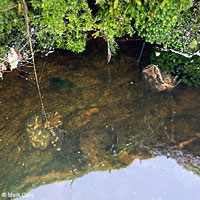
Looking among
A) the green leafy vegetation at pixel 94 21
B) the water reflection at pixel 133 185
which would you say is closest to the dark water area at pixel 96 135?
the water reflection at pixel 133 185

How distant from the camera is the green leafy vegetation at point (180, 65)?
20.5ft

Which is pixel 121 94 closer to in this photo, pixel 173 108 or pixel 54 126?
pixel 173 108

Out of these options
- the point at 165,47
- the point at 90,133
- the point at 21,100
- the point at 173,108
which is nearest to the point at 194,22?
the point at 165,47

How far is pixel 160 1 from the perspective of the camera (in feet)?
15.9

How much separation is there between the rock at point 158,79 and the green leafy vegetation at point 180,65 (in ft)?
0.81

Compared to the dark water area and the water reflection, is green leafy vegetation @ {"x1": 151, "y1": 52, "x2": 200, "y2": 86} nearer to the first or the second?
the dark water area

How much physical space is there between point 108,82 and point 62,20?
1.88m

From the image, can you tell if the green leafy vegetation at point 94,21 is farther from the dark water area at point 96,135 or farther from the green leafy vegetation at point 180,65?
the dark water area at point 96,135

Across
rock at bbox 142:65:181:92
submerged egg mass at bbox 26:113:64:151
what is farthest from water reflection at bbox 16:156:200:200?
rock at bbox 142:65:181:92

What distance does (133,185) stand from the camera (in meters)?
4.30

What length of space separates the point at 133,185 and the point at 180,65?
379cm

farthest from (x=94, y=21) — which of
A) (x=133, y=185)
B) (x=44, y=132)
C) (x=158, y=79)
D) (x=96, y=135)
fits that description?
(x=133, y=185)

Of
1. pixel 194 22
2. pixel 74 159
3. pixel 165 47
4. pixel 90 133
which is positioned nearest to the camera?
pixel 74 159

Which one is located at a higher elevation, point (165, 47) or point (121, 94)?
point (165, 47)
